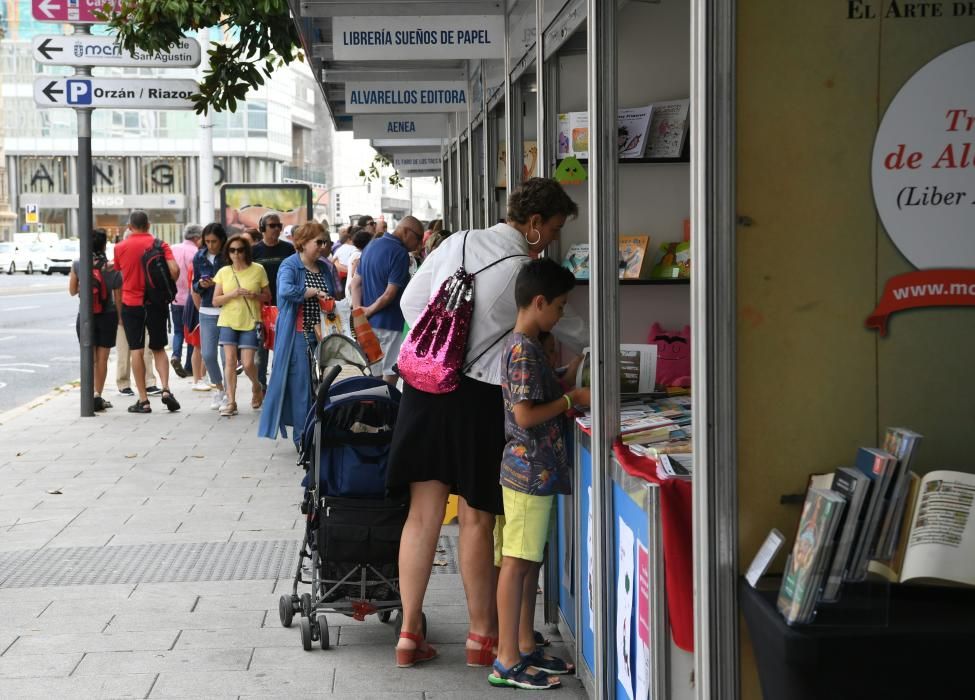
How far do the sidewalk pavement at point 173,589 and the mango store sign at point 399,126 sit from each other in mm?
5870

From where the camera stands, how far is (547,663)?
4.94 m

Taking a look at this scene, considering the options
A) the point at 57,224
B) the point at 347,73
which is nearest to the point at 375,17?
the point at 347,73

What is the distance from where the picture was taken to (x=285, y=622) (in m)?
5.62

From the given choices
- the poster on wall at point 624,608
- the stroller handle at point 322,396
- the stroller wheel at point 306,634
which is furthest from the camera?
the stroller wheel at point 306,634

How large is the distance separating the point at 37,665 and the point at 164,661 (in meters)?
0.49

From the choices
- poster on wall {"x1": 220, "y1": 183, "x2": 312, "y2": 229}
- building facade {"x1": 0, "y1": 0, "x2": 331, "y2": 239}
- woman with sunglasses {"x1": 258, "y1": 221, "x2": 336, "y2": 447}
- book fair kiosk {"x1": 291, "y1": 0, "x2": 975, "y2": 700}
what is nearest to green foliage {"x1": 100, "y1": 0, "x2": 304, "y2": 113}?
woman with sunglasses {"x1": 258, "y1": 221, "x2": 336, "y2": 447}

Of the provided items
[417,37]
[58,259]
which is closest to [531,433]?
[417,37]

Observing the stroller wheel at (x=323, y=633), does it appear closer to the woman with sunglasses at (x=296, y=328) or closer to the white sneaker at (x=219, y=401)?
the woman with sunglasses at (x=296, y=328)

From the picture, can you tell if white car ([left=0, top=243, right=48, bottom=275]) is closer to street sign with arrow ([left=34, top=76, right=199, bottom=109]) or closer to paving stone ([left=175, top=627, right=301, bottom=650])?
street sign with arrow ([left=34, top=76, right=199, bottom=109])

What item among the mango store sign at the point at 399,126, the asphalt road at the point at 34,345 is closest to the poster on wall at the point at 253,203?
the asphalt road at the point at 34,345

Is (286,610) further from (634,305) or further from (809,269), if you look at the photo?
(809,269)

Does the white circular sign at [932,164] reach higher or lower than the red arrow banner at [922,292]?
higher

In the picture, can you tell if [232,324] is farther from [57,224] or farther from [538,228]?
[57,224]

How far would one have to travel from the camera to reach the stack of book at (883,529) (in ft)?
8.33
